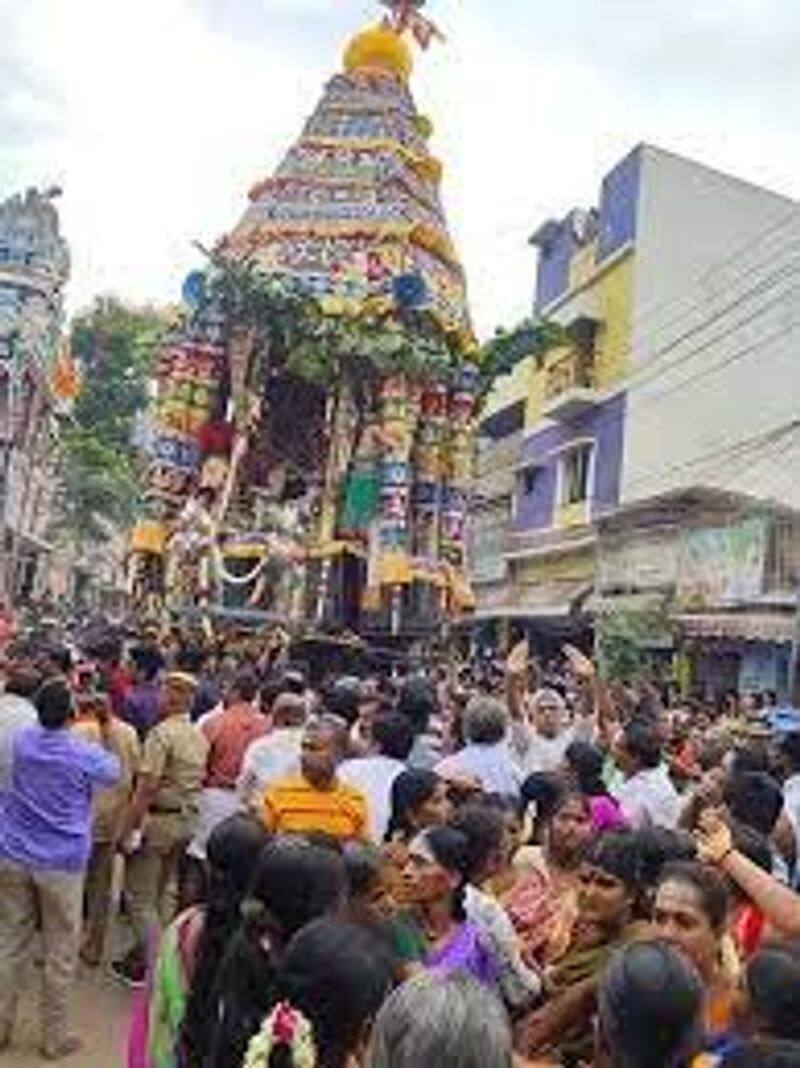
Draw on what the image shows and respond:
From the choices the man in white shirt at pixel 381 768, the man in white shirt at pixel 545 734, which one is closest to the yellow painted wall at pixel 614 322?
the man in white shirt at pixel 545 734

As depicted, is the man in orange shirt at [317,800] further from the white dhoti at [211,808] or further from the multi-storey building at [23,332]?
the multi-storey building at [23,332]

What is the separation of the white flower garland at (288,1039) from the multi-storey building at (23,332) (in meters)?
35.9

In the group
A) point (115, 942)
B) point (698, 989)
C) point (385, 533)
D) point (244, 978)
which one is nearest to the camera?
point (698, 989)

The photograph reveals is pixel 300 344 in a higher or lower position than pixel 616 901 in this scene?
higher

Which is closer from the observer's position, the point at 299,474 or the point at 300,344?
the point at 300,344

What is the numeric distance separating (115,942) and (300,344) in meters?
13.0

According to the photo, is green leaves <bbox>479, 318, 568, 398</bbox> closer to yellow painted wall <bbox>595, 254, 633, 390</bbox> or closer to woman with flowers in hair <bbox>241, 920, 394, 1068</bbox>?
yellow painted wall <bbox>595, 254, 633, 390</bbox>

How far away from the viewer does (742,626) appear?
2280 cm

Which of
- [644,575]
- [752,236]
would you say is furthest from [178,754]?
[752,236]

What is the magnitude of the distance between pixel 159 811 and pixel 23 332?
108 feet

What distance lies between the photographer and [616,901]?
13.3 feet

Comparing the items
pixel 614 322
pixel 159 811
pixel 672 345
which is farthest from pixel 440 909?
pixel 614 322

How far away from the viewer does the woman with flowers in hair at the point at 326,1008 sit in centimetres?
293

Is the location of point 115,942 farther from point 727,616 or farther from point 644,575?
point 644,575
